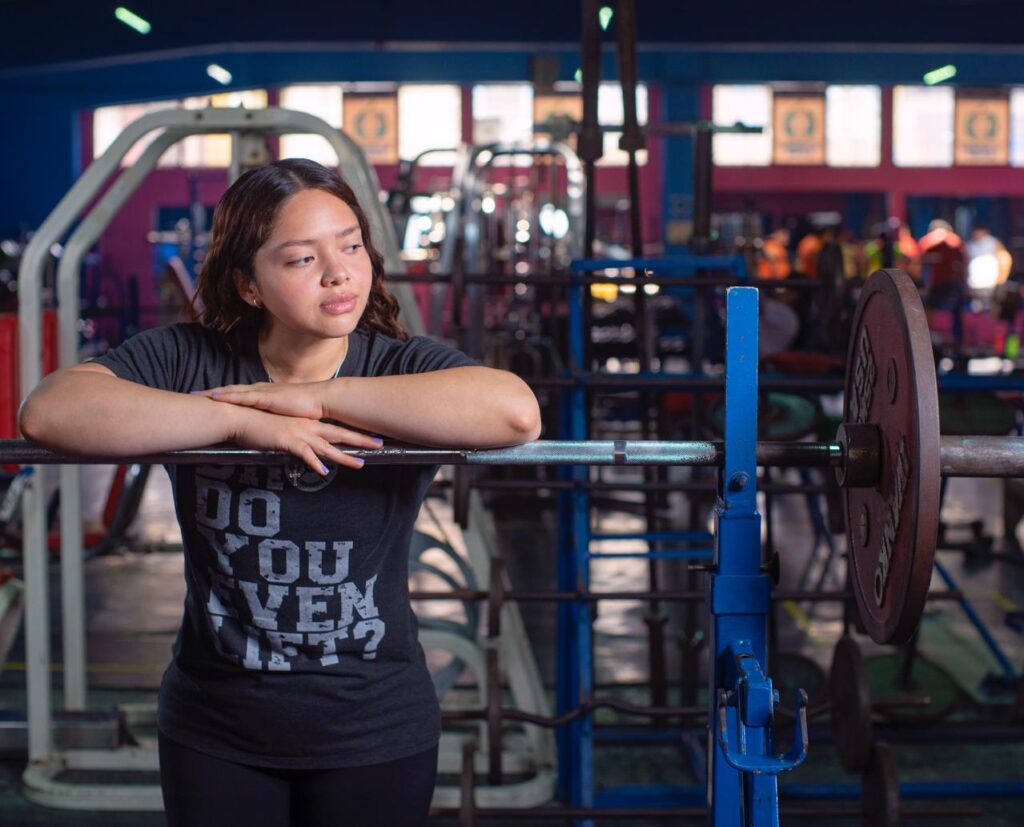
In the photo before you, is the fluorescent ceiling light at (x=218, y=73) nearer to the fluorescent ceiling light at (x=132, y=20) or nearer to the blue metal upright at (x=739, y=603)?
the fluorescent ceiling light at (x=132, y=20)

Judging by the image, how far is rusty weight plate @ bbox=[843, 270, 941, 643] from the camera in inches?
47.3

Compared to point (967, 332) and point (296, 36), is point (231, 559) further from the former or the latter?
point (967, 332)

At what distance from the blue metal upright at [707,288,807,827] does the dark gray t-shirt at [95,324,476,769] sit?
31cm

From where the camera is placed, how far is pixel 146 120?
9.48 ft

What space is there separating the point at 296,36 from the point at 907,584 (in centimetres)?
1137

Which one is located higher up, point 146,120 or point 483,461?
point 146,120

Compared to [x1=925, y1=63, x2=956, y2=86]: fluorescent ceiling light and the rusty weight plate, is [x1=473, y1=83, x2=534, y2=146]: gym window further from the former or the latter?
the rusty weight plate

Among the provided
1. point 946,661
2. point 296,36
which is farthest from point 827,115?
point 946,661

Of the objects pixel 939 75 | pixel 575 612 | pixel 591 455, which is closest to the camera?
pixel 591 455

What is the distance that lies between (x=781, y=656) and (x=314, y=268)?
260 cm

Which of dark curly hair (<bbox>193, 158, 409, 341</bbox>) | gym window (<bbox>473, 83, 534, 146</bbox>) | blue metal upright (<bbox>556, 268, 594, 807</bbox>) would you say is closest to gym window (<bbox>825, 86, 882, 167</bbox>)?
gym window (<bbox>473, 83, 534, 146</bbox>)

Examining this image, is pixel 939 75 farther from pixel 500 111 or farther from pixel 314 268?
pixel 314 268

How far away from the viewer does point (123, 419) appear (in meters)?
1.25

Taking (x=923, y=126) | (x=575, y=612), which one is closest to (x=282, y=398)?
(x=575, y=612)
